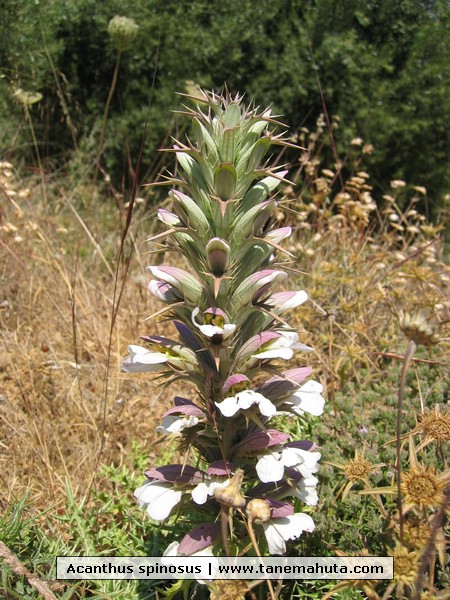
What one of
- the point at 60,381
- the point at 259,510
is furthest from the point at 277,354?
the point at 60,381

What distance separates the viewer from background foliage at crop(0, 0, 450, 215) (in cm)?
658

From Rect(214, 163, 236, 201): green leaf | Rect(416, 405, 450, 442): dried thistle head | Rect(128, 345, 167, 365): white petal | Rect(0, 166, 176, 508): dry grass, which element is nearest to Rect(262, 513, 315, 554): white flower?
Rect(416, 405, 450, 442): dried thistle head

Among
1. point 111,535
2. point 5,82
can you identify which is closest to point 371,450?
point 111,535

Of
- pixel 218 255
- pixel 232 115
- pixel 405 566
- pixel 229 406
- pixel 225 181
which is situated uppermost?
pixel 232 115

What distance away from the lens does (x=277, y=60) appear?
263 inches

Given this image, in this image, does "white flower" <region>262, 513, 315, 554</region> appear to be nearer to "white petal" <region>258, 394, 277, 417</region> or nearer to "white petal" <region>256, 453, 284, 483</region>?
"white petal" <region>256, 453, 284, 483</region>

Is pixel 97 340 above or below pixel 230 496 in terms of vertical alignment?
below

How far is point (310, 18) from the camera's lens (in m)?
6.63

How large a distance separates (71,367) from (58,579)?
168 centimetres

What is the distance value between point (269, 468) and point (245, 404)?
0.22 m

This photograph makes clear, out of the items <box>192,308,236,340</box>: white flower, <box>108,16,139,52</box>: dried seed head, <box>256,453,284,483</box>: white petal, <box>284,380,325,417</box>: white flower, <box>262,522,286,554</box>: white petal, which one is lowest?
<box>262,522,286,554</box>: white petal

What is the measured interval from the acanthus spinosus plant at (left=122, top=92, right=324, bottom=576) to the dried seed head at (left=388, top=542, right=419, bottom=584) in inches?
11.8

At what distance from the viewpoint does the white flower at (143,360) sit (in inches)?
65.9

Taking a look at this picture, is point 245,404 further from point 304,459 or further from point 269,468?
point 304,459
